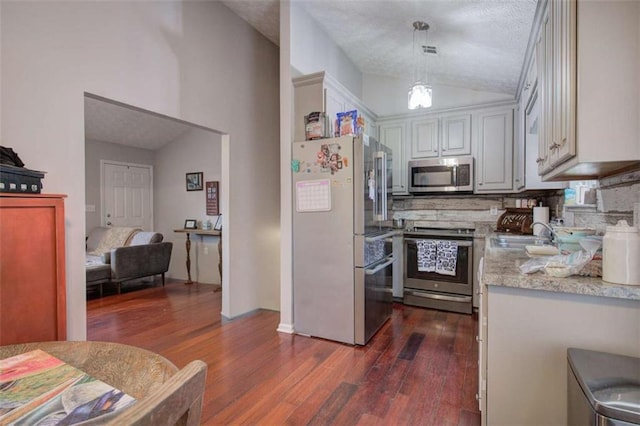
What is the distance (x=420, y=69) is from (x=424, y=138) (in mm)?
825

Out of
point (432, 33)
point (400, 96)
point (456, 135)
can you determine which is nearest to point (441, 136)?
point (456, 135)

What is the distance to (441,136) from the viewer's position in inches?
156

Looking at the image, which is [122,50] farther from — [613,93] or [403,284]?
[403,284]

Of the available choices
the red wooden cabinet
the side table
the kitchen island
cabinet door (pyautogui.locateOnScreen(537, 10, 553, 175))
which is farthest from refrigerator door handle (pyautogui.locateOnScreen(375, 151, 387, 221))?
the side table

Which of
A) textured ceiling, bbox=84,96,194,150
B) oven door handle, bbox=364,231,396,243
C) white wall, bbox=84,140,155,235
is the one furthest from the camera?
white wall, bbox=84,140,155,235

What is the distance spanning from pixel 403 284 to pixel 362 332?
1346 millimetres

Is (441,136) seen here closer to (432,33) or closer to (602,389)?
(432,33)

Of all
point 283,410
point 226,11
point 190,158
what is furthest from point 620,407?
point 190,158

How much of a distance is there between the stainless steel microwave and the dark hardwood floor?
4.88 ft

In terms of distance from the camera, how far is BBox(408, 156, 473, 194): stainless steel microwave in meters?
3.78

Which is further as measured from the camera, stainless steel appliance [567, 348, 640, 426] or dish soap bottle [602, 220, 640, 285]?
dish soap bottle [602, 220, 640, 285]

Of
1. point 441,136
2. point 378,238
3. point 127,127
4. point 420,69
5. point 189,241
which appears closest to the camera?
point 378,238

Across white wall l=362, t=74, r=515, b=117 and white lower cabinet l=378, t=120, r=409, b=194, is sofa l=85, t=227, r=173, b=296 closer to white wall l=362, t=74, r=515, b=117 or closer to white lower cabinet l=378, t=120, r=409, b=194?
white lower cabinet l=378, t=120, r=409, b=194

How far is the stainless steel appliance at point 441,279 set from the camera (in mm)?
3529
